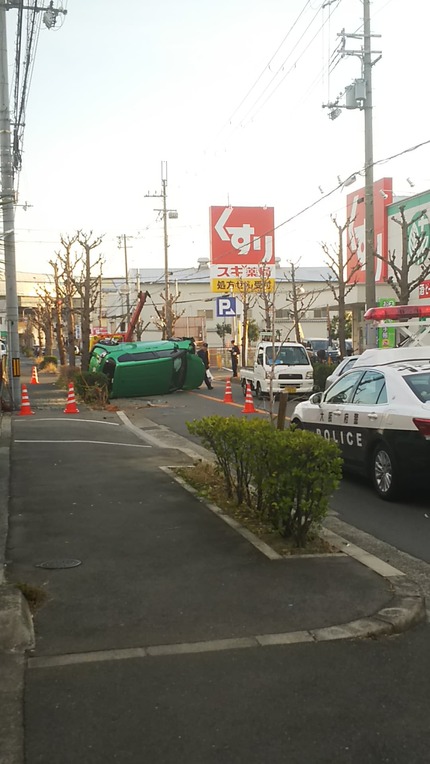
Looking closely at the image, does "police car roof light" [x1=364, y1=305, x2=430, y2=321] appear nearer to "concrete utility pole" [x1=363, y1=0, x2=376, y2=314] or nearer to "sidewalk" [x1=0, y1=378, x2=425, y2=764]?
"concrete utility pole" [x1=363, y1=0, x2=376, y2=314]

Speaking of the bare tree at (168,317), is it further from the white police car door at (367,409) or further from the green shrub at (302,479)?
the green shrub at (302,479)

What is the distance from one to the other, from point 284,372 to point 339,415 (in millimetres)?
15729

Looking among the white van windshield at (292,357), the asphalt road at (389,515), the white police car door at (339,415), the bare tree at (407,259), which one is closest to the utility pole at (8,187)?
the white van windshield at (292,357)

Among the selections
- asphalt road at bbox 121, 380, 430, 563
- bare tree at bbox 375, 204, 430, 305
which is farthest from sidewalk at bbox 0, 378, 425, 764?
bare tree at bbox 375, 204, 430, 305

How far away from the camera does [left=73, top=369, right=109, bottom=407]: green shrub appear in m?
23.9

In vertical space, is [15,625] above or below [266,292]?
below

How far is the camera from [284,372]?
26.0 m

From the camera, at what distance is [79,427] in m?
17.0

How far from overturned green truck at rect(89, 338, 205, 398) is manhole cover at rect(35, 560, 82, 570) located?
2007 centimetres

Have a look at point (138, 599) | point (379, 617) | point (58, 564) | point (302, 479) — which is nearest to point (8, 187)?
point (58, 564)

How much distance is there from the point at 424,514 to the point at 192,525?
270cm

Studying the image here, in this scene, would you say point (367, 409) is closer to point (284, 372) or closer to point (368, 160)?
point (368, 160)

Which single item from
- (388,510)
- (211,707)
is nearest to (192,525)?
(388,510)

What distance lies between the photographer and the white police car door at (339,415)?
1007 centimetres
